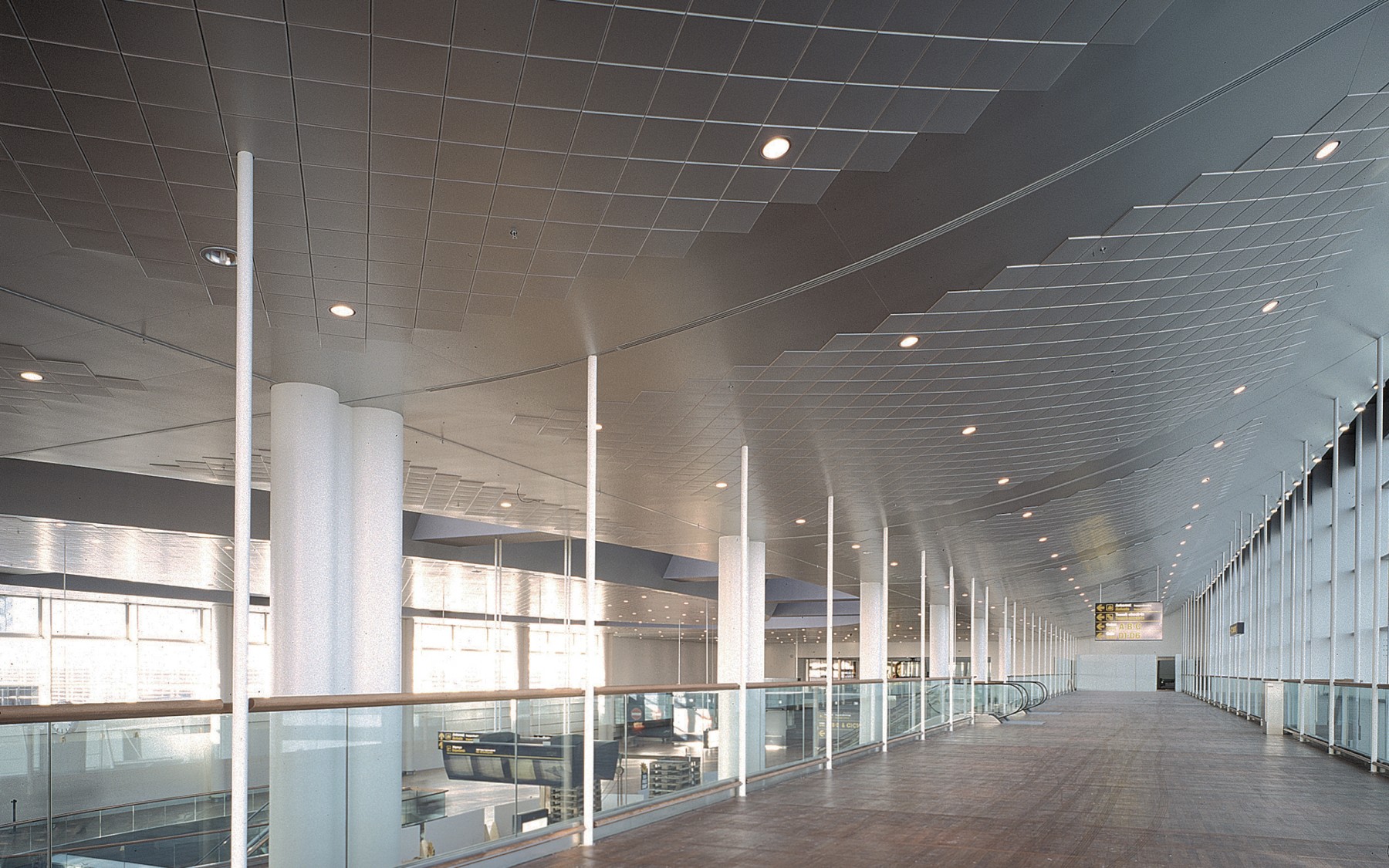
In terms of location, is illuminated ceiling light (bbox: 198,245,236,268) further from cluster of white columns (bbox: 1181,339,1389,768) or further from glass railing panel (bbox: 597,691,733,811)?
cluster of white columns (bbox: 1181,339,1389,768)

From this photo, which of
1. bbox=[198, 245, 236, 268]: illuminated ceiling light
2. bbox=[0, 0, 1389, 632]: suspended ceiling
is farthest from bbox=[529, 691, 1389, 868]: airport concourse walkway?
bbox=[198, 245, 236, 268]: illuminated ceiling light

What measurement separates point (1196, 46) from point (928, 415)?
5851mm

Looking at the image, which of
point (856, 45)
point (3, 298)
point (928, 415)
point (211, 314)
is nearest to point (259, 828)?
point (211, 314)

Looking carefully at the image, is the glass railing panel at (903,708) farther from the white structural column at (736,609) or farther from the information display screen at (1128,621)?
the information display screen at (1128,621)

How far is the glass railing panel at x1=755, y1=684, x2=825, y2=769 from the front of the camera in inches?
419

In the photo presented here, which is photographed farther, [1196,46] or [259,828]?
[259,828]

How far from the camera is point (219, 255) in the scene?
535 centimetres

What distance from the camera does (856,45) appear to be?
153 inches

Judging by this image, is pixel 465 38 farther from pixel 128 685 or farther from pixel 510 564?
pixel 128 685

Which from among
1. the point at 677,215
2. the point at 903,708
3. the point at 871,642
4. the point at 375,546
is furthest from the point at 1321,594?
the point at 677,215

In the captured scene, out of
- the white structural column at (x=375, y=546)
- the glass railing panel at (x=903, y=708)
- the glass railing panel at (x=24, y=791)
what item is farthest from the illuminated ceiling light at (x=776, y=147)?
the glass railing panel at (x=903, y=708)

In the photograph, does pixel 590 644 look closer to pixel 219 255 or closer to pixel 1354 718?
pixel 219 255

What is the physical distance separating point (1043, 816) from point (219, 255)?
707 centimetres

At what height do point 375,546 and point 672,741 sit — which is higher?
point 375,546
